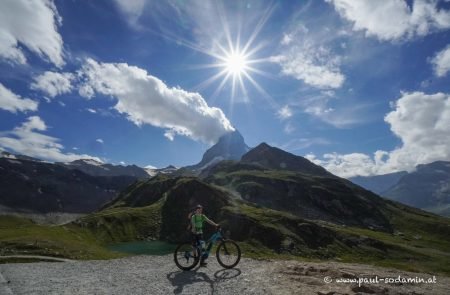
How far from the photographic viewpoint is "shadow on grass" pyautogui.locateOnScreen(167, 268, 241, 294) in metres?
20.9

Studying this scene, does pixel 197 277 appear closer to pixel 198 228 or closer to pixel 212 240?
pixel 212 240

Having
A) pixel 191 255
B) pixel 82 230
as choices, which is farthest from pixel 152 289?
pixel 82 230

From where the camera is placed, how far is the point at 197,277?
22.7 metres

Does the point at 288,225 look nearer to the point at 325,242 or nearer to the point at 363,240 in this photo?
the point at 325,242

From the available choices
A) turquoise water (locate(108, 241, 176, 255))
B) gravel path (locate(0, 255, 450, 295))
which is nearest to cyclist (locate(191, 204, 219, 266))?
gravel path (locate(0, 255, 450, 295))

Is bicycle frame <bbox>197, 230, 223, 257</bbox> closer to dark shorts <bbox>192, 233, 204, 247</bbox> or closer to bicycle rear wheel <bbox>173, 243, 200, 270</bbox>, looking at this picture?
dark shorts <bbox>192, 233, 204, 247</bbox>

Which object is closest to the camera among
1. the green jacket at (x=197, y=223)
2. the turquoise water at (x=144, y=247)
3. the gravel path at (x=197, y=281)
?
the gravel path at (x=197, y=281)

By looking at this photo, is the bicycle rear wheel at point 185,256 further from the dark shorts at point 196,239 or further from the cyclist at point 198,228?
the cyclist at point 198,228

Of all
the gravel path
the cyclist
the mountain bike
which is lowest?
the gravel path

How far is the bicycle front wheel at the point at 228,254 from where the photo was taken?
25.2 meters

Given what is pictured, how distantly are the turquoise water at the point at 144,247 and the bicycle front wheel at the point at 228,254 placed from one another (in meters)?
102

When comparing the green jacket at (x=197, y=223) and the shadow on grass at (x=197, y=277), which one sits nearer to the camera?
the shadow on grass at (x=197, y=277)

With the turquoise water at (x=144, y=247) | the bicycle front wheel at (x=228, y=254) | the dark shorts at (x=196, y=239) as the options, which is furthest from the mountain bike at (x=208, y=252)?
the turquoise water at (x=144, y=247)

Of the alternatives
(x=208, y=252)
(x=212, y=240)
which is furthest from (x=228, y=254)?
(x=212, y=240)
